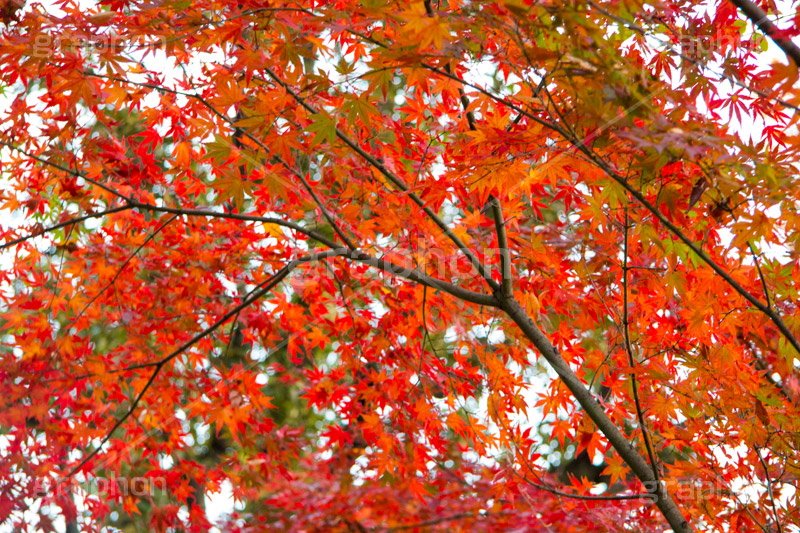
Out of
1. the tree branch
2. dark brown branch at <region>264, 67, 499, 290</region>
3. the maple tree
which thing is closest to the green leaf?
the maple tree

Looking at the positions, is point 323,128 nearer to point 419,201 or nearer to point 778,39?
point 419,201

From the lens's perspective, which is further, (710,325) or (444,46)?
(710,325)

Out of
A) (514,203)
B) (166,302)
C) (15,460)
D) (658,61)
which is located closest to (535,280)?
(514,203)

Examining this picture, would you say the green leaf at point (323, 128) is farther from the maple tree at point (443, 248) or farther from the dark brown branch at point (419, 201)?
the dark brown branch at point (419, 201)

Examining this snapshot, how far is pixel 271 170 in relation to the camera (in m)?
2.31

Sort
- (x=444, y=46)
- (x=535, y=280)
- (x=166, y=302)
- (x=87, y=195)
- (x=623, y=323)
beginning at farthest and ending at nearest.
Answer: (x=166, y=302) → (x=87, y=195) → (x=535, y=280) → (x=623, y=323) → (x=444, y=46)

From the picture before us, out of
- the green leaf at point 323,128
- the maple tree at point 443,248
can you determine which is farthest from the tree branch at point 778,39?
the green leaf at point 323,128

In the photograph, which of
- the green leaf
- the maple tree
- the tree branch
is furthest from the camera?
the green leaf

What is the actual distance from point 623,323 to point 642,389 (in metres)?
0.51

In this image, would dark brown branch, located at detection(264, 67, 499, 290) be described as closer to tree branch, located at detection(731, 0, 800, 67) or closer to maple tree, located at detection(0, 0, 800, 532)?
maple tree, located at detection(0, 0, 800, 532)

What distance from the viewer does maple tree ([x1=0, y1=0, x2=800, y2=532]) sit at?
5.01 ft

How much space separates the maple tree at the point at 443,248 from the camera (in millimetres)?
1526

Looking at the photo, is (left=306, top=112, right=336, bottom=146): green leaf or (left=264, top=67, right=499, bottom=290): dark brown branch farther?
(left=264, top=67, right=499, bottom=290): dark brown branch

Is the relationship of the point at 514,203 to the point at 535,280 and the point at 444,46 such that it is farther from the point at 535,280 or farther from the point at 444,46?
the point at 444,46
